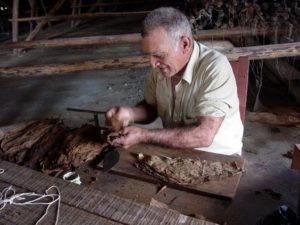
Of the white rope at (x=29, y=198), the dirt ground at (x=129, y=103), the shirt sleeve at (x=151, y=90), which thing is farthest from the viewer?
the shirt sleeve at (x=151, y=90)

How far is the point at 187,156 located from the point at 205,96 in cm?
35

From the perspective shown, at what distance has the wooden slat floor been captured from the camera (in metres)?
1.16

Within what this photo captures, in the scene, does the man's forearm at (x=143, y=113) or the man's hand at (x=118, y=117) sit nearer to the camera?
the man's hand at (x=118, y=117)

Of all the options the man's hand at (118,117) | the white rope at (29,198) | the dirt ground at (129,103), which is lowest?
the dirt ground at (129,103)

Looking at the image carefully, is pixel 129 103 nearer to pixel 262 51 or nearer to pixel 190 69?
pixel 262 51

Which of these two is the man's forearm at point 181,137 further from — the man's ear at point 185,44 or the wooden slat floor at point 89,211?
the wooden slat floor at point 89,211

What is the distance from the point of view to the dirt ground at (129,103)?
4.62 ft

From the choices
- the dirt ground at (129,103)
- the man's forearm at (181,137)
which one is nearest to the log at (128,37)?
the dirt ground at (129,103)

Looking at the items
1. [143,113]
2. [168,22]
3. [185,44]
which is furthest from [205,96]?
[143,113]

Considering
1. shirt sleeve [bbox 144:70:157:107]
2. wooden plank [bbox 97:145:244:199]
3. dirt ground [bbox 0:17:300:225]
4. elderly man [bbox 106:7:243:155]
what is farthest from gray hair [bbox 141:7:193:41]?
dirt ground [bbox 0:17:300:225]

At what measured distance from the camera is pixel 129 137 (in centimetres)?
175

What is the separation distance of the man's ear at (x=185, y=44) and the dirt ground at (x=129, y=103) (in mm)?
697

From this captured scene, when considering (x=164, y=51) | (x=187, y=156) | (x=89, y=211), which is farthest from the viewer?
(x=164, y=51)

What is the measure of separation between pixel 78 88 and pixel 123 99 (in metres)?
0.95
